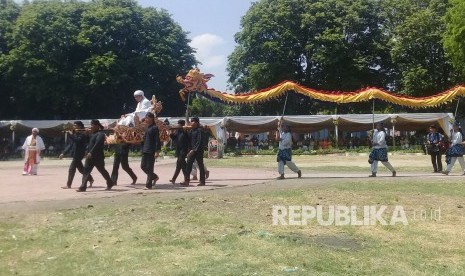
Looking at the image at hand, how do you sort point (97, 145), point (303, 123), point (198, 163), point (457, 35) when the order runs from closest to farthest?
1. point (97, 145)
2. point (198, 163)
3. point (457, 35)
4. point (303, 123)

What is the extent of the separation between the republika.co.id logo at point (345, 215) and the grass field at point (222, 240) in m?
0.14

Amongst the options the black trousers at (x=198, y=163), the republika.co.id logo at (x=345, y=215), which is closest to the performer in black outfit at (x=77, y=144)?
the black trousers at (x=198, y=163)

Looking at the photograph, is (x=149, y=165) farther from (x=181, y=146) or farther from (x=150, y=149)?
(x=181, y=146)

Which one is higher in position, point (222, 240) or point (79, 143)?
point (79, 143)

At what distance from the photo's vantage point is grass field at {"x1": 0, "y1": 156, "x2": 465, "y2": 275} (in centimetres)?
643

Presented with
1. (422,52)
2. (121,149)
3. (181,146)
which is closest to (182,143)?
(181,146)

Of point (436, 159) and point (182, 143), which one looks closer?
point (182, 143)

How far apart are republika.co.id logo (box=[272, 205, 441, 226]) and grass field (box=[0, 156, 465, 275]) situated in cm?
14

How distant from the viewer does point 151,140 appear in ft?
45.9

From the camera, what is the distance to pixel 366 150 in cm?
4016

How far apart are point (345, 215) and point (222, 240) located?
115 inches

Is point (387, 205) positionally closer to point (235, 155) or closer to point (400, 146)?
point (235, 155)

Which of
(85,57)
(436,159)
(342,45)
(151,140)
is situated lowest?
(436,159)

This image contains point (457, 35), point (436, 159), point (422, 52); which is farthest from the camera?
point (422, 52)
